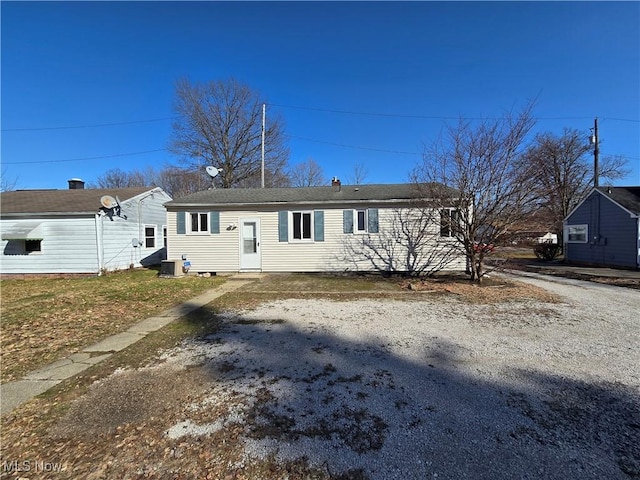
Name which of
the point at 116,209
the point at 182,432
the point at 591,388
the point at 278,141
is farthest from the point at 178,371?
the point at 278,141

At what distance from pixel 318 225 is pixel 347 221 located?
3.91 feet

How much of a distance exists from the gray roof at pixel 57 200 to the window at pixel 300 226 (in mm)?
8287

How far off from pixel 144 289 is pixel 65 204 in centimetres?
769

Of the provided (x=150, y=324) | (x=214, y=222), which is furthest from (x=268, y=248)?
(x=150, y=324)

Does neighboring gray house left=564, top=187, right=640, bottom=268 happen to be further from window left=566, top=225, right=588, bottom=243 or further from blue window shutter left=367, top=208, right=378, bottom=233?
blue window shutter left=367, top=208, right=378, bottom=233

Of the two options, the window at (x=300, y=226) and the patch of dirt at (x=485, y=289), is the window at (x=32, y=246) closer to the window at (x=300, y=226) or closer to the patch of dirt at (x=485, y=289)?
the window at (x=300, y=226)

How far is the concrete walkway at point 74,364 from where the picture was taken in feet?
10.2

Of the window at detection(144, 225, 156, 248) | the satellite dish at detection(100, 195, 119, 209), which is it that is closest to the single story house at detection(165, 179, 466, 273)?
the satellite dish at detection(100, 195, 119, 209)

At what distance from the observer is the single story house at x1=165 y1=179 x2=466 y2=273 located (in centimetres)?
1167

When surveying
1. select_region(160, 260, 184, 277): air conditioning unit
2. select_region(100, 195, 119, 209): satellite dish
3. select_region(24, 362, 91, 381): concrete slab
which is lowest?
select_region(24, 362, 91, 381): concrete slab

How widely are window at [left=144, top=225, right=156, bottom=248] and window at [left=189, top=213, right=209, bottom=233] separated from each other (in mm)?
4712

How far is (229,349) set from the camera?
14.2 ft

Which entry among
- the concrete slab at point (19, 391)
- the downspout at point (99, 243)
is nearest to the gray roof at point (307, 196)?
the downspout at point (99, 243)

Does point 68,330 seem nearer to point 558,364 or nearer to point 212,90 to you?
point 558,364
